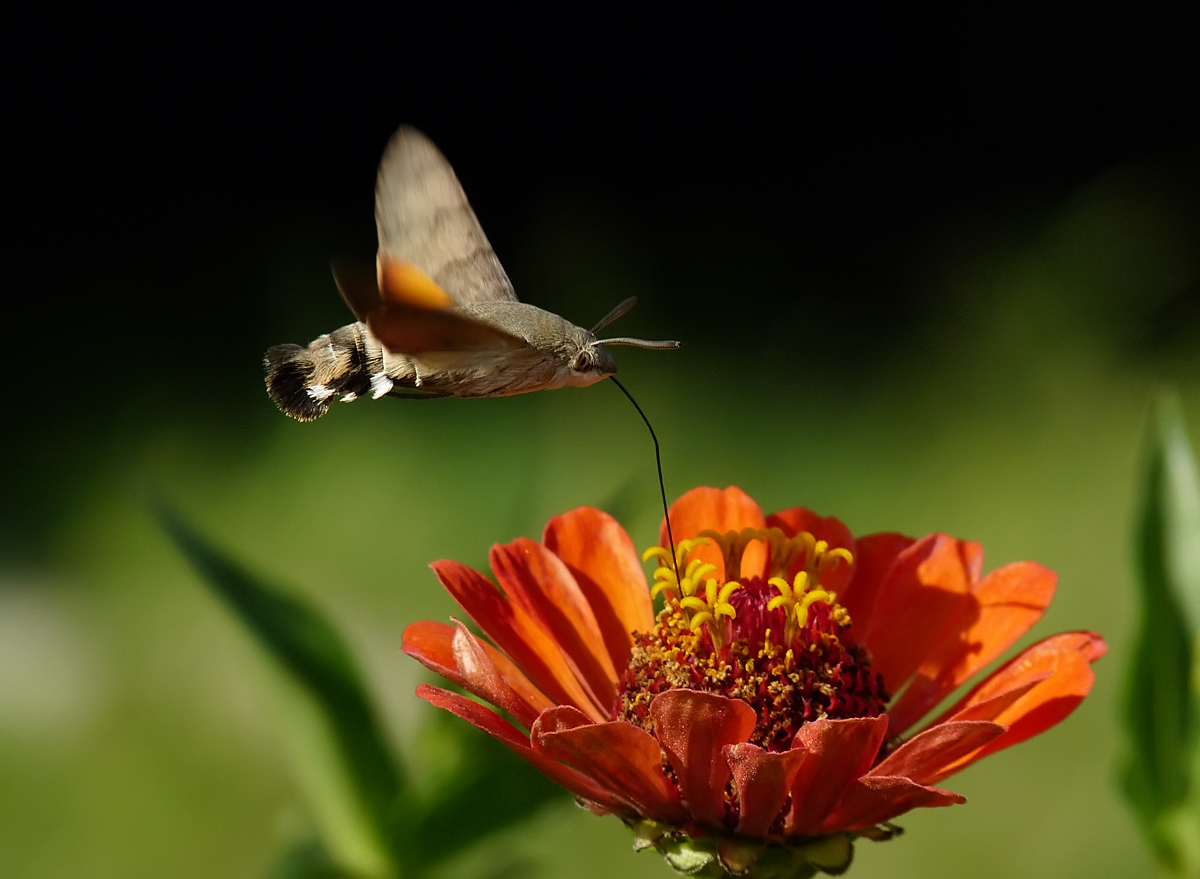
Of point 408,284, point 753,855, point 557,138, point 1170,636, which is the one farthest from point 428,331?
point 557,138

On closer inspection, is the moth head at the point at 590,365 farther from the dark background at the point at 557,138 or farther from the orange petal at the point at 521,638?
the dark background at the point at 557,138

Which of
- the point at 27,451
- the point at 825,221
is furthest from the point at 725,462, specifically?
the point at 27,451

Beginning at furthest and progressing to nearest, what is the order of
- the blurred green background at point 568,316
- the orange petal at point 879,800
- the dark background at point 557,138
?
the dark background at point 557,138, the blurred green background at point 568,316, the orange petal at point 879,800

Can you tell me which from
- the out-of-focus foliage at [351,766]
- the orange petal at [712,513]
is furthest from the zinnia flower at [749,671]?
the out-of-focus foliage at [351,766]

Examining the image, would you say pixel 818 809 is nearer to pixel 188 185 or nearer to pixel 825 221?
pixel 825 221

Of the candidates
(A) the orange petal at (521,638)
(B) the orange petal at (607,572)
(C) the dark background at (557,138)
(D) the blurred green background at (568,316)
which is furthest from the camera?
(C) the dark background at (557,138)

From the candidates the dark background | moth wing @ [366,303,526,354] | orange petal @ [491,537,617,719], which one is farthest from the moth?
the dark background
